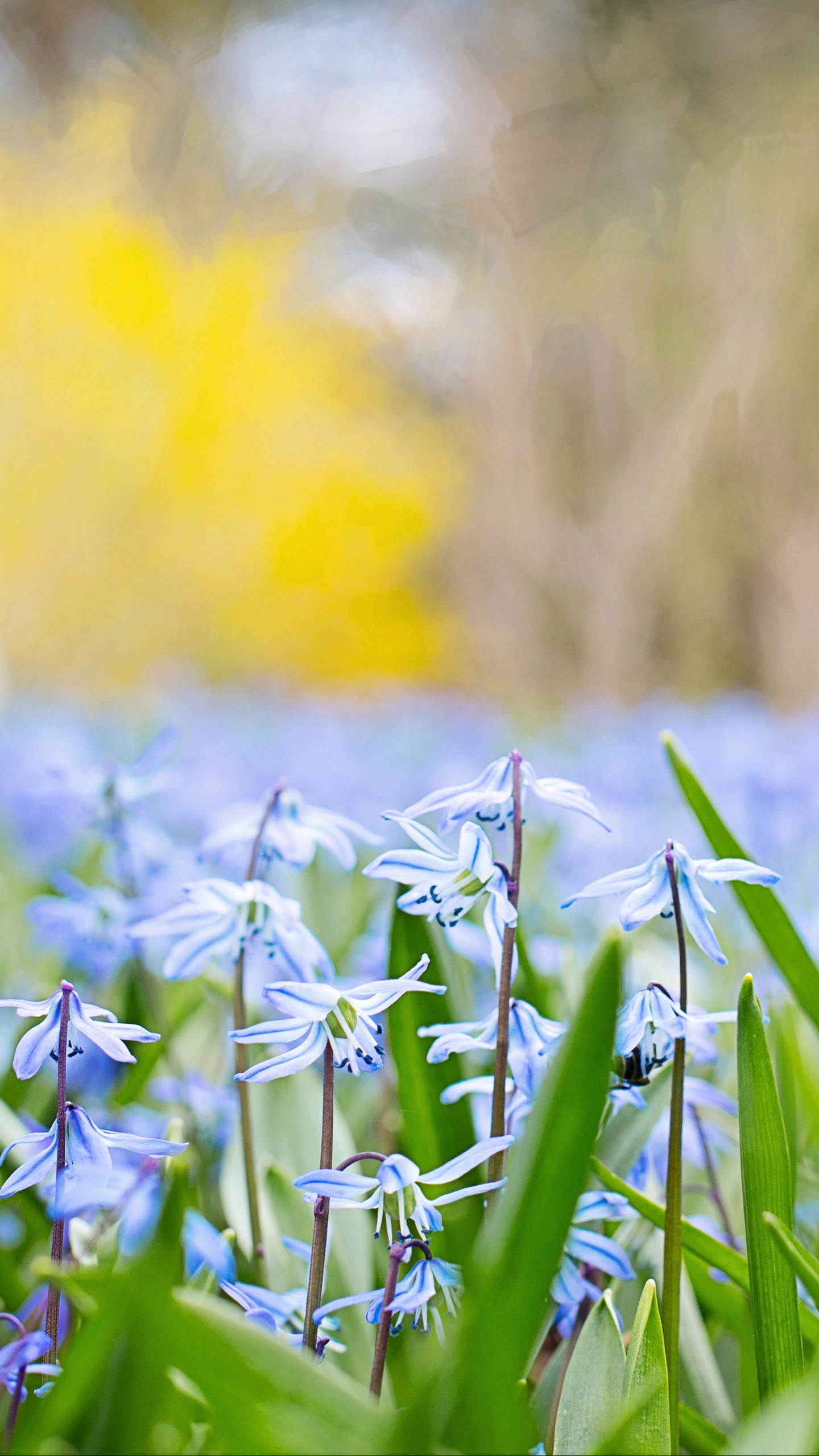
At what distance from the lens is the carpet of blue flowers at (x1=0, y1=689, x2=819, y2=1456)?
0.48 m

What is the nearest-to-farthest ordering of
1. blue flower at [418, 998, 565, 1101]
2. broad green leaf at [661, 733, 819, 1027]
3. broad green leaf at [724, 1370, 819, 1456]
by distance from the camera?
broad green leaf at [724, 1370, 819, 1456]
blue flower at [418, 998, 565, 1101]
broad green leaf at [661, 733, 819, 1027]

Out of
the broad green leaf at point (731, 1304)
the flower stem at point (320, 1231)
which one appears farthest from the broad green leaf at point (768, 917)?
the flower stem at point (320, 1231)

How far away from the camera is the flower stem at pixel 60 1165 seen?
20.6 inches

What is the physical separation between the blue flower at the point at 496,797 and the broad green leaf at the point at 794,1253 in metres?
0.21

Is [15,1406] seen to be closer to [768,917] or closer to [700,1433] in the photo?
[700,1433]

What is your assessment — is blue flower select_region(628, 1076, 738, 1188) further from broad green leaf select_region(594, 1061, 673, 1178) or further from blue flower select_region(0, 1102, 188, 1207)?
blue flower select_region(0, 1102, 188, 1207)

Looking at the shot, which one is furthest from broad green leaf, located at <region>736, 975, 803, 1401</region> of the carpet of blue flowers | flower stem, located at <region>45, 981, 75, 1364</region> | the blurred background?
the blurred background

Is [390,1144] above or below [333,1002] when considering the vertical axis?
below

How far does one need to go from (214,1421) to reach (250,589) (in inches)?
638

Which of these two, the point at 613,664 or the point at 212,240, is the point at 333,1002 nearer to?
the point at 613,664

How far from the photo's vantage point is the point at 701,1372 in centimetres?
78

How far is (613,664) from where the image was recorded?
770 centimetres

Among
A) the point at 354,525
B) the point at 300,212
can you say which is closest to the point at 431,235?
the point at 300,212

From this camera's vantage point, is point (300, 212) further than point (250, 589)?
No
